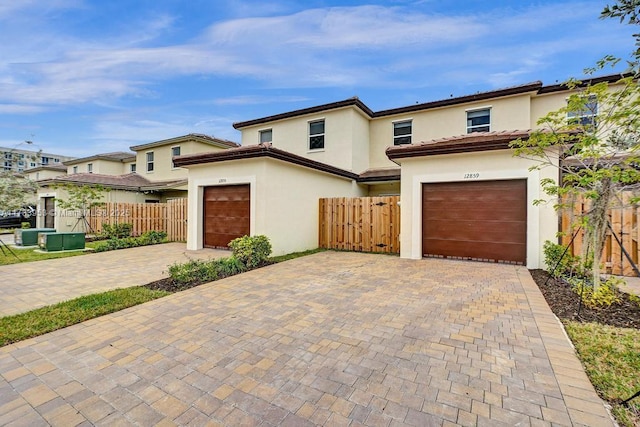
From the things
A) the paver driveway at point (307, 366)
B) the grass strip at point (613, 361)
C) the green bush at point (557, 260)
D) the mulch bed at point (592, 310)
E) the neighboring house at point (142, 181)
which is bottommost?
the paver driveway at point (307, 366)

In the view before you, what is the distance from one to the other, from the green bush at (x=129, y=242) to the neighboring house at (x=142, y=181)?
7151 mm

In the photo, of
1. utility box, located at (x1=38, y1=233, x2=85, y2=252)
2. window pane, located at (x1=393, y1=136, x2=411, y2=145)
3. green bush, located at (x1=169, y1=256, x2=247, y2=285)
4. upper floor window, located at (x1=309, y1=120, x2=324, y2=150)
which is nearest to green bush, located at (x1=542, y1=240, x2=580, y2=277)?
green bush, located at (x1=169, y1=256, x2=247, y2=285)

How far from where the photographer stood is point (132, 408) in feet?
8.00

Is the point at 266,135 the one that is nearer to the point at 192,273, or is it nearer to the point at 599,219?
the point at 192,273

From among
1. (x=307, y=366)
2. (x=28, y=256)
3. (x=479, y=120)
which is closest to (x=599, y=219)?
(x=307, y=366)

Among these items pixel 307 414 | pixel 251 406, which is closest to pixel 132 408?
pixel 251 406

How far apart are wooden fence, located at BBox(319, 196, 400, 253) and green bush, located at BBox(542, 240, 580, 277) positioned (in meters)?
4.40

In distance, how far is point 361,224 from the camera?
11.4m

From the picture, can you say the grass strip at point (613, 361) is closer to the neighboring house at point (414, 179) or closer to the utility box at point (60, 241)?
the neighboring house at point (414, 179)

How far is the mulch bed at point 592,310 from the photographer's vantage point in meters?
4.34

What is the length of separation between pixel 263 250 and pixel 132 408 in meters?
6.26

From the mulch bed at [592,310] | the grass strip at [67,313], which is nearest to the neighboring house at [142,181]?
the grass strip at [67,313]

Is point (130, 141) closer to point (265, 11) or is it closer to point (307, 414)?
point (265, 11)

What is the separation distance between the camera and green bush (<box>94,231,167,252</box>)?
11505 millimetres
